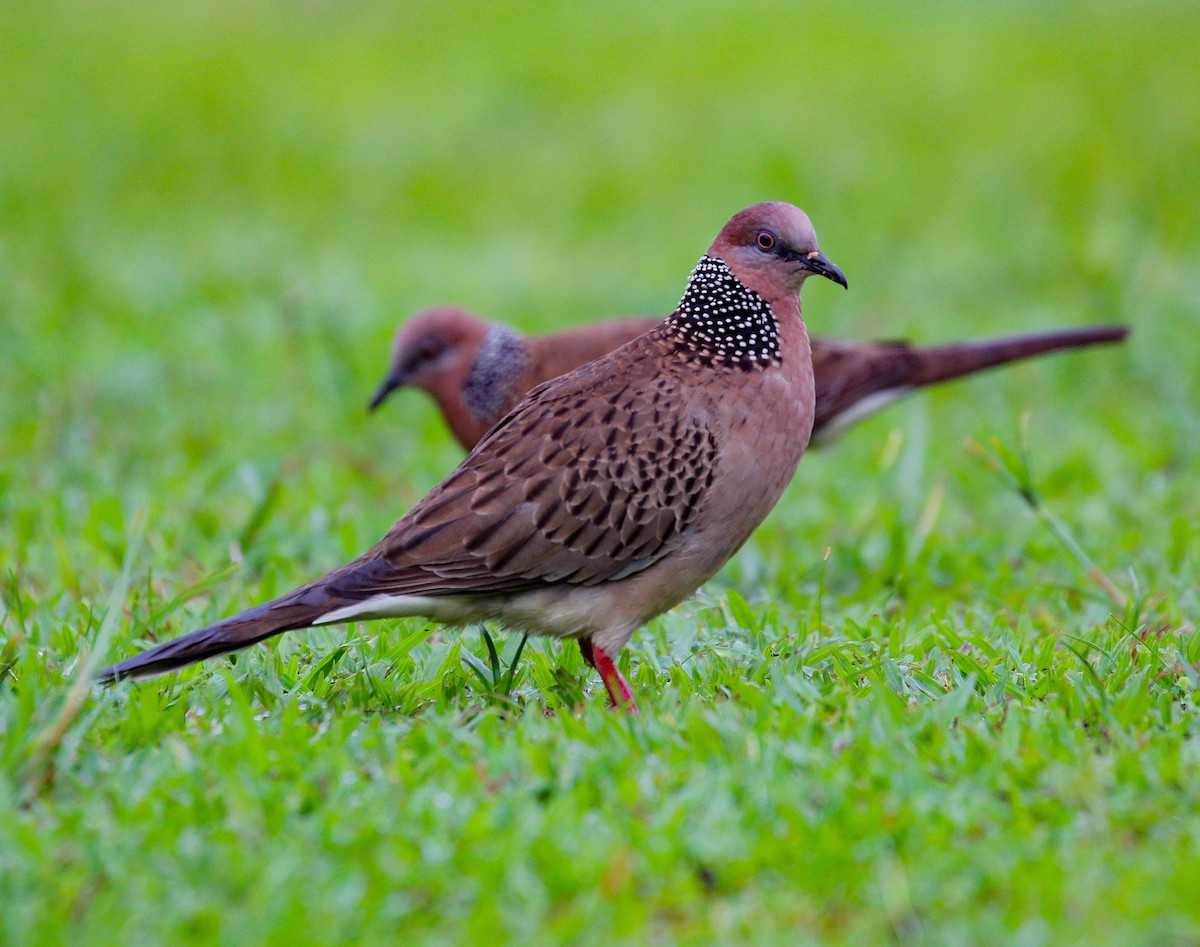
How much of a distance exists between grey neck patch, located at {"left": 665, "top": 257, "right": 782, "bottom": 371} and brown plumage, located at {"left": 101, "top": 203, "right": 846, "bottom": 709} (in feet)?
0.04

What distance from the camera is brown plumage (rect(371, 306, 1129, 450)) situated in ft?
19.9

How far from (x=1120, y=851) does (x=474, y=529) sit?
183 cm

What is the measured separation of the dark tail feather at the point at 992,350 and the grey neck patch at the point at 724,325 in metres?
2.16

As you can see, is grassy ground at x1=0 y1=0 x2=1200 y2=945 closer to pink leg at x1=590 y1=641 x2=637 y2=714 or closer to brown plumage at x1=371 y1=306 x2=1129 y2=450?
pink leg at x1=590 y1=641 x2=637 y2=714

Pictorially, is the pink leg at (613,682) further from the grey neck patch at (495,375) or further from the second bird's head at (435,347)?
the second bird's head at (435,347)

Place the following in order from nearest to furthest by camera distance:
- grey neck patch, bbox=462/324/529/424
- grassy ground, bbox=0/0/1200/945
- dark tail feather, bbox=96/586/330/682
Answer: grassy ground, bbox=0/0/1200/945 < dark tail feather, bbox=96/586/330/682 < grey neck patch, bbox=462/324/529/424

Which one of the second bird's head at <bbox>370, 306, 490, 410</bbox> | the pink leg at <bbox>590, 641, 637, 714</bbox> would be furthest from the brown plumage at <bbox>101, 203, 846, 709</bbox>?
the second bird's head at <bbox>370, 306, 490, 410</bbox>

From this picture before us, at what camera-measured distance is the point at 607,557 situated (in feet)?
13.4

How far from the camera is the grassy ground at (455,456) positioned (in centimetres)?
300

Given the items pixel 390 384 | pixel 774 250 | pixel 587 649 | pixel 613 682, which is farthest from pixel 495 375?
pixel 613 682

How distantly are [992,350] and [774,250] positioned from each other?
2206mm

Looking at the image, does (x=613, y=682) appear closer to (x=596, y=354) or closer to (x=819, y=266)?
(x=819, y=266)

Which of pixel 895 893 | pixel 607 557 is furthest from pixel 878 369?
pixel 895 893

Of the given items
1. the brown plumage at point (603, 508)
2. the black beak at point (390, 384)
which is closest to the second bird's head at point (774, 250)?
the brown plumage at point (603, 508)
